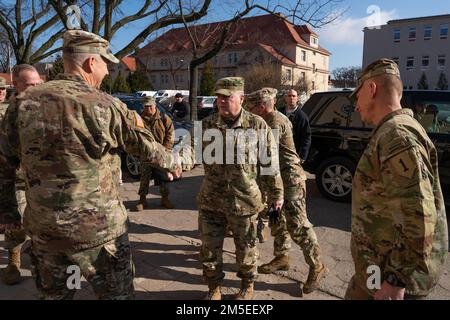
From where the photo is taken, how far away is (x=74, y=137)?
74.4 inches

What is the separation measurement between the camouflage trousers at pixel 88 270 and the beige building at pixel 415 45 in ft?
162

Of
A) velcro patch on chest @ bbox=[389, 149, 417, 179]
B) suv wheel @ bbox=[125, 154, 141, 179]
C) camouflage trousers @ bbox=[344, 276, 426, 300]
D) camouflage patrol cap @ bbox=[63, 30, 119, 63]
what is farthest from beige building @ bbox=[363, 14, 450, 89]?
camouflage patrol cap @ bbox=[63, 30, 119, 63]

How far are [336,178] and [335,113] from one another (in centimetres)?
112

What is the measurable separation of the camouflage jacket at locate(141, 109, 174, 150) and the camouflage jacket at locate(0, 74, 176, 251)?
379 cm

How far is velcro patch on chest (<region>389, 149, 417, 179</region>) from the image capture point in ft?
5.18

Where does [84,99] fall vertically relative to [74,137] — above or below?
above

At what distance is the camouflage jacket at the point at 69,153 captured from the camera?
188 cm

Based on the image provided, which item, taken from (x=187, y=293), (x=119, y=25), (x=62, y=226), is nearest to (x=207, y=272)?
(x=187, y=293)

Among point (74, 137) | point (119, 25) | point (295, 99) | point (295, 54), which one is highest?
point (295, 54)

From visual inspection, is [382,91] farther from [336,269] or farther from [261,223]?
[261,223]

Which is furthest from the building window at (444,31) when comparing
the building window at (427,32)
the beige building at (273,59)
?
the beige building at (273,59)

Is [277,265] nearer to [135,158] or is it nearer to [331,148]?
[331,148]

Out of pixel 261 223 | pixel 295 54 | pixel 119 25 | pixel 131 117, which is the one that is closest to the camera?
pixel 131 117
